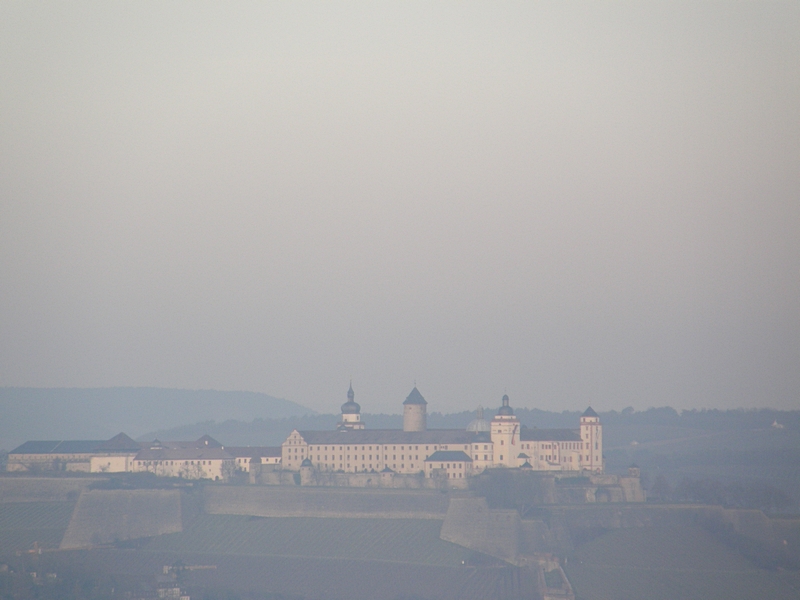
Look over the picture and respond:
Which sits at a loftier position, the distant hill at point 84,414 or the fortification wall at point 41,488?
Result: the distant hill at point 84,414

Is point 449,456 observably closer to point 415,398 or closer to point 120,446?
point 415,398

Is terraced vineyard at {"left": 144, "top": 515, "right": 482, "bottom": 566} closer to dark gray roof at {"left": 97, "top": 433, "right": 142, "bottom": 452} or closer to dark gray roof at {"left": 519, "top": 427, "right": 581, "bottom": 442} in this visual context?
dark gray roof at {"left": 519, "top": 427, "right": 581, "bottom": 442}

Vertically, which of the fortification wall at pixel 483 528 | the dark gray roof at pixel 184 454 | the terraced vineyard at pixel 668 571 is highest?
the dark gray roof at pixel 184 454

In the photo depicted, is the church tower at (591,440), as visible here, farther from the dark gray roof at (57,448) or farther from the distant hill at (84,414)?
the distant hill at (84,414)

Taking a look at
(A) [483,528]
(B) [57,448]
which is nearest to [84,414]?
(B) [57,448]

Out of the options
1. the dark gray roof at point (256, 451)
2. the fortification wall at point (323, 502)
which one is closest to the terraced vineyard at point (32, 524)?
the fortification wall at point (323, 502)

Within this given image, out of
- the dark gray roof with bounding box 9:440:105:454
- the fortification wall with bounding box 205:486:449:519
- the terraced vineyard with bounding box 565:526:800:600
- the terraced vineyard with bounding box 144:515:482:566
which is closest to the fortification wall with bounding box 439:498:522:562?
the terraced vineyard with bounding box 144:515:482:566

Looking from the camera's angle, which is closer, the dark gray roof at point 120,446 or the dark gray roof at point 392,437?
the dark gray roof at point 392,437
